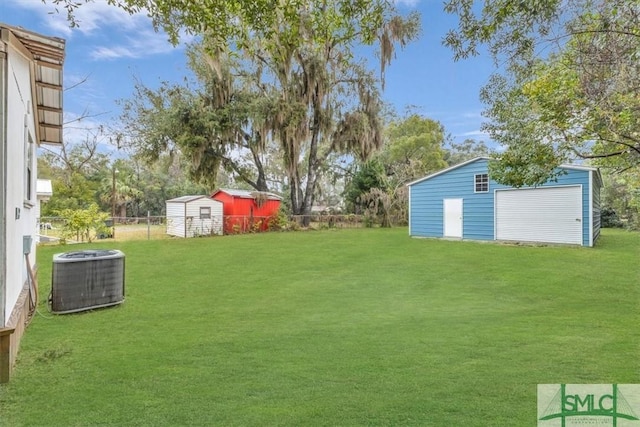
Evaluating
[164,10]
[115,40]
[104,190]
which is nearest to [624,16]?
[164,10]

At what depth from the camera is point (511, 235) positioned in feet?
41.0

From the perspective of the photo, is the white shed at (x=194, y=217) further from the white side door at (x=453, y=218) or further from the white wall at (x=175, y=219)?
the white side door at (x=453, y=218)

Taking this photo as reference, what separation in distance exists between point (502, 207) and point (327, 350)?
11196mm

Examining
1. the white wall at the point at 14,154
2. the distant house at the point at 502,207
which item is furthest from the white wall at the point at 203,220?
the white wall at the point at 14,154

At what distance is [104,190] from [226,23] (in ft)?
91.5

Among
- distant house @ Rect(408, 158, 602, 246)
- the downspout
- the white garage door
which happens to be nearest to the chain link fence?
distant house @ Rect(408, 158, 602, 246)

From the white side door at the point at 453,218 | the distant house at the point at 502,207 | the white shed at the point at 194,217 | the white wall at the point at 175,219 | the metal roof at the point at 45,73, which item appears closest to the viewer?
the metal roof at the point at 45,73

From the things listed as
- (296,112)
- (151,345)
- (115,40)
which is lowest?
(151,345)

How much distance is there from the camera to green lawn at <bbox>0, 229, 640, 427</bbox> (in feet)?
7.38

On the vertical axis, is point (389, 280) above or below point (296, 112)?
below

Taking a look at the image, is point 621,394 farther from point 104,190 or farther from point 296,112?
point 104,190

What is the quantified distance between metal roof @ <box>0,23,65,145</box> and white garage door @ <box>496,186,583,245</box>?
39.4 ft

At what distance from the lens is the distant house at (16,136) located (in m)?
2.76

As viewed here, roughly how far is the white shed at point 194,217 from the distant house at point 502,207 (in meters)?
8.20
